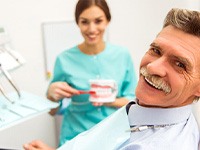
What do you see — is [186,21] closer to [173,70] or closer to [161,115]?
[173,70]

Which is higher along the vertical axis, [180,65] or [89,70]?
[180,65]

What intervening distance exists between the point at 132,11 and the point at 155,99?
4.83ft

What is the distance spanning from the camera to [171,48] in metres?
0.82

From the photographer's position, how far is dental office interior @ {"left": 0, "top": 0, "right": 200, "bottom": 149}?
1363 millimetres

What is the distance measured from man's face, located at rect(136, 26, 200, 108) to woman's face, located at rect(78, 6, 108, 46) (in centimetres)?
60

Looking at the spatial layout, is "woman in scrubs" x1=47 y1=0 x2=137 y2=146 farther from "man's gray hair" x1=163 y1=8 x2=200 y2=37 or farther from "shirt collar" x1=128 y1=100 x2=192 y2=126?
"man's gray hair" x1=163 y1=8 x2=200 y2=37

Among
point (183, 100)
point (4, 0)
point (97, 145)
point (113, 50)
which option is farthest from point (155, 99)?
point (4, 0)

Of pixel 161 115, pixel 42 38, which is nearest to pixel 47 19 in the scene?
pixel 42 38

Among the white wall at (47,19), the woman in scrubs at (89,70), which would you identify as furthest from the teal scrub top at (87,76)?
the white wall at (47,19)

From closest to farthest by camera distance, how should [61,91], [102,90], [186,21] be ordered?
[186,21] → [102,90] → [61,91]

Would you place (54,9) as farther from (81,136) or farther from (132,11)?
(81,136)

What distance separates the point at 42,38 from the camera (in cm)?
186

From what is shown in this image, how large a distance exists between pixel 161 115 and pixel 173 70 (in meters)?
0.15

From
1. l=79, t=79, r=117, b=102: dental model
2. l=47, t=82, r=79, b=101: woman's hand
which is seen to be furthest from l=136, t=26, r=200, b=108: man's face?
l=47, t=82, r=79, b=101: woman's hand
